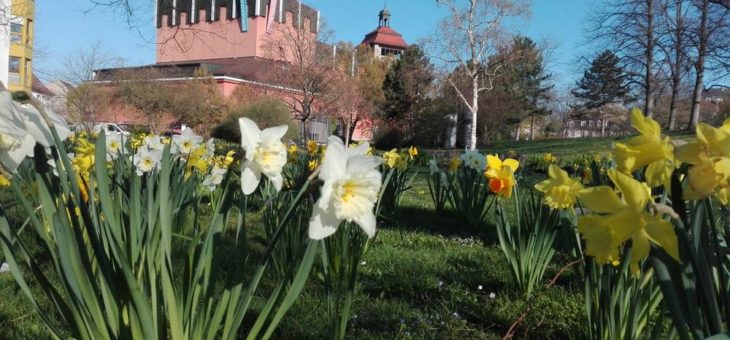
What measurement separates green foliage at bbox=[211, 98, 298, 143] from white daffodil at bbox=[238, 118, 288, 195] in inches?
819

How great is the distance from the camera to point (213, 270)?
1.44 m

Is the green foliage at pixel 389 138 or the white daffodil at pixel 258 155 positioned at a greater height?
the green foliage at pixel 389 138

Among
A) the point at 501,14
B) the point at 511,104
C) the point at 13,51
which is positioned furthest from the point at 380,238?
the point at 13,51

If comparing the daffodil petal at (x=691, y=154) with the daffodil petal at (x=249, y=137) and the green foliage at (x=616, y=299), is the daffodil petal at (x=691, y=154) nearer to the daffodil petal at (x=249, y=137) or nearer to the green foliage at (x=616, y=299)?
the daffodil petal at (x=249, y=137)

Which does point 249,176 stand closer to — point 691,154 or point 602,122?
point 691,154

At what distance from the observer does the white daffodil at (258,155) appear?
1186 mm

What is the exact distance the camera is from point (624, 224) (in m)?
0.72

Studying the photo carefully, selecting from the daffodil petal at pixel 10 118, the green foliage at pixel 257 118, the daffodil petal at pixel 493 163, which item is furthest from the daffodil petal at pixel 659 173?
the green foliage at pixel 257 118

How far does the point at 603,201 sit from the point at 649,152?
14 cm

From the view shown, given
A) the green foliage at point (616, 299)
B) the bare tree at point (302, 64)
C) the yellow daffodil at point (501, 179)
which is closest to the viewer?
the green foliage at point (616, 299)

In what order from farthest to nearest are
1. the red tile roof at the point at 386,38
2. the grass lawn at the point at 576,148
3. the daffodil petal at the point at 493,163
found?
the red tile roof at the point at 386,38 → the grass lawn at the point at 576,148 → the daffodil petal at the point at 493,163

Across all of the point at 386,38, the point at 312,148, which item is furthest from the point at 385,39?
the point at 312,148

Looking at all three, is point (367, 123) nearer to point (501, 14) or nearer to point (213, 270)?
point (501, 14)

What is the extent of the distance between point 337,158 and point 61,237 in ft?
1.92
